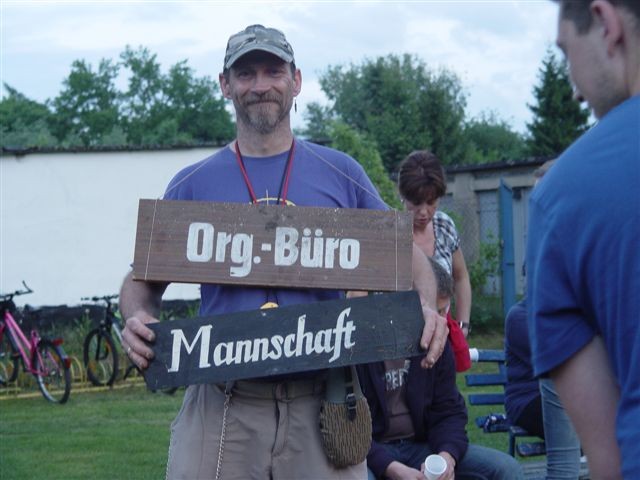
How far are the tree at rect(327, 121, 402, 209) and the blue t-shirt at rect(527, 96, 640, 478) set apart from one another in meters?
14.3

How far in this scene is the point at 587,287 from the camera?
71.5 inches

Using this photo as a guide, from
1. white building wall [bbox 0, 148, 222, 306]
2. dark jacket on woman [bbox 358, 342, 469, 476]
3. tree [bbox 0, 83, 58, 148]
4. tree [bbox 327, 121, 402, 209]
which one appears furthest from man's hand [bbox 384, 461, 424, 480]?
tree [bbox 0, 83, 58, 148]

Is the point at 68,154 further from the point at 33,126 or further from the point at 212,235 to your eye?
the point at 33,126

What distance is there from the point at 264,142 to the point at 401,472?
5.87 ft

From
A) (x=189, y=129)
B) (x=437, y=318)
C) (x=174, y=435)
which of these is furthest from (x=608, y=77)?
(x=189, y=129)

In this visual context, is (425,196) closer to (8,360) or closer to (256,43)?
(256,43)

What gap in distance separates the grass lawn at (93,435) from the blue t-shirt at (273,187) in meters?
4.84

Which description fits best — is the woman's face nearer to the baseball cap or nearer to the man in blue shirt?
the baseball cap

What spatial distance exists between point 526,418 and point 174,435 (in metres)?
2.64

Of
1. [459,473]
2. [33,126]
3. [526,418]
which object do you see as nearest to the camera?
[459,473]

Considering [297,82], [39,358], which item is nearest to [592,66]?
[297,82]

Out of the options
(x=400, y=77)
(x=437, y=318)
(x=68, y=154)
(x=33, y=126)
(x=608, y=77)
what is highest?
(x=400, y=77)

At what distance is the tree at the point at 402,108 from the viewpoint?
50.2m

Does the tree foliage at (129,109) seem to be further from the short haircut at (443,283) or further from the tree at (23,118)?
the short haircut at (443,283)
